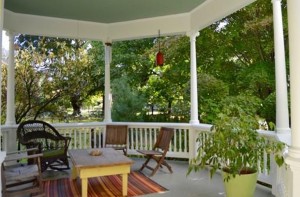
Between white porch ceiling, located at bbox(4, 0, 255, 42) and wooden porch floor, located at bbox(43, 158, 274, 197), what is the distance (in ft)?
9.46

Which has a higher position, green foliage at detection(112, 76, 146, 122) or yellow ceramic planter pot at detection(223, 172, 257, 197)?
green foliage at detection(112, 76, 146, 122)

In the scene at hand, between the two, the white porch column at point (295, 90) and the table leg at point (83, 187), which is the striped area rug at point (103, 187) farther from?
the white porch column at point (295, 90)

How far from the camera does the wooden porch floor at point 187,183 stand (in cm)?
402

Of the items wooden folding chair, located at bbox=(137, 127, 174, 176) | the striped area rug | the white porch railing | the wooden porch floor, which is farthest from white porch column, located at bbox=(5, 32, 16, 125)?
wooden folding chair, located at bbox=(137, 127, 174, 176)

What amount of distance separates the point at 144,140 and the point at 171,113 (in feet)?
8.36

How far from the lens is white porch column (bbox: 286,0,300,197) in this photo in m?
2.29

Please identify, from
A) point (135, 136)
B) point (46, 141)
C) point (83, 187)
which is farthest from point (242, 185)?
point (46, 141)

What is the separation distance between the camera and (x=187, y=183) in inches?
180

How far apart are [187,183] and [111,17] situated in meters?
3.95

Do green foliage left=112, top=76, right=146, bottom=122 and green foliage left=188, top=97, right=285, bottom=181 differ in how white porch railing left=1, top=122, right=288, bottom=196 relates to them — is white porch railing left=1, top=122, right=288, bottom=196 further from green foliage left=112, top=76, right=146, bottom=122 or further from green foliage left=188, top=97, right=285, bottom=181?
green foliage left=188, top=97, right=285, bottom=181

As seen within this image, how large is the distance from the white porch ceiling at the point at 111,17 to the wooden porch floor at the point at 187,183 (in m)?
2.88

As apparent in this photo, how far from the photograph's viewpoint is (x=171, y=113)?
8.98 meters

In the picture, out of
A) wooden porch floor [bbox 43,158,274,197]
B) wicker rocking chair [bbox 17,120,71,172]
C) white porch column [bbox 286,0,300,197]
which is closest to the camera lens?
white porch column [bbox 286,0,300,197]

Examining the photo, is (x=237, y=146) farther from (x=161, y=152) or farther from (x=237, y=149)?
(x=161, y=152)
